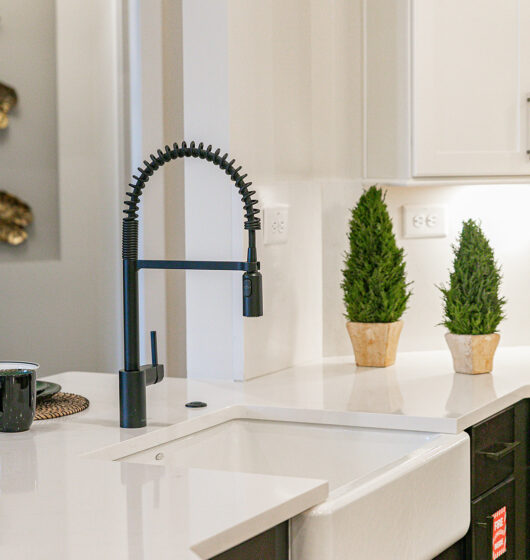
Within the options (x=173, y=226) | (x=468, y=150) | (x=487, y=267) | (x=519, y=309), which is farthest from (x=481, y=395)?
(x=173, y=226)

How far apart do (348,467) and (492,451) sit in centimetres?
32

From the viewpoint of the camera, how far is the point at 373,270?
2.54 metres

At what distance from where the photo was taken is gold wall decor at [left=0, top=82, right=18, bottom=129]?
342 cm

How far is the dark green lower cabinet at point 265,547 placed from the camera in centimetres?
125

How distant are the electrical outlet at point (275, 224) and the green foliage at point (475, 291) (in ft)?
1.40

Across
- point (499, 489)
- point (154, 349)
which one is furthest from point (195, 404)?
point (499, 489)

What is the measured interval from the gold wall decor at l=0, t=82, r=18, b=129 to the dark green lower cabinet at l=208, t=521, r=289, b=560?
2.39 meters

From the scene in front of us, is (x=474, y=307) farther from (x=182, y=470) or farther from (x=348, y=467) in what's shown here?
(x=182, y=470)

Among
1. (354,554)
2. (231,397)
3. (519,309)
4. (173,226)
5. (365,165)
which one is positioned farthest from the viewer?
(173,226)

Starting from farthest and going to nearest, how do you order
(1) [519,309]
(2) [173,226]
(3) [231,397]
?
(2) [173,226] → (1) [519,309] → (3) [231,397]

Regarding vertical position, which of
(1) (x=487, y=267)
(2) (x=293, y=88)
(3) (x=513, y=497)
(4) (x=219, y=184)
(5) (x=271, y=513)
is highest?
(2) (x=293, y=88)

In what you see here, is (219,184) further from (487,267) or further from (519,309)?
(519,309)

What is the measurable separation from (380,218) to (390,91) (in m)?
0.35

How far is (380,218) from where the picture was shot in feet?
8.39
